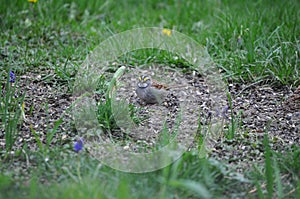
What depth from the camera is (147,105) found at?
14.2ft

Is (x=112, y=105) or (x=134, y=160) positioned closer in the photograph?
(x=134, y=160)

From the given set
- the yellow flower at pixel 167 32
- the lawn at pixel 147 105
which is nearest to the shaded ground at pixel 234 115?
the lawn at pixel 147 105

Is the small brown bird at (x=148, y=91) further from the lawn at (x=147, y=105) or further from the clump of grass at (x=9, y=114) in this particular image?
the clump of grass at (x=9, y=114)

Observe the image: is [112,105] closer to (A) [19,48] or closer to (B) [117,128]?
(B) [117,128]

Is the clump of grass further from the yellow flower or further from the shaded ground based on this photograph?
the yellow flower

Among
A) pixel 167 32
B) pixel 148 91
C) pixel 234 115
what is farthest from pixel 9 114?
pixel 167 32

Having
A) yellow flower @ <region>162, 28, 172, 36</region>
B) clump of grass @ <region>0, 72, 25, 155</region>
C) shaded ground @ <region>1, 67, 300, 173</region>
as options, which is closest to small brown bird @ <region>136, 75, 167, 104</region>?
shaded ground @ <region>1, 67, 300, 173</region>

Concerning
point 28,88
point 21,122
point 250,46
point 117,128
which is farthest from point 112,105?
point 250,46

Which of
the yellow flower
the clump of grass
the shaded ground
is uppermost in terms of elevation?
the yellow flower

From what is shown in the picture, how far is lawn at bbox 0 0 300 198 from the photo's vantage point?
307cm

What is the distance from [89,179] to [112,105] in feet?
3.39

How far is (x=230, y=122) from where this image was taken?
4012mm

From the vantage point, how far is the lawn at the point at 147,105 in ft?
10.1

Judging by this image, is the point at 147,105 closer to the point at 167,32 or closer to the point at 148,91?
the point at 148,91
